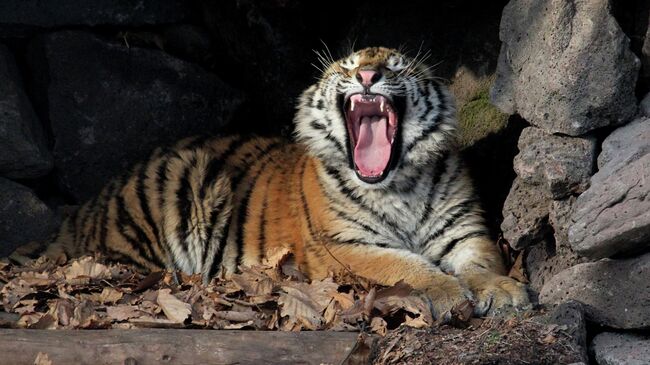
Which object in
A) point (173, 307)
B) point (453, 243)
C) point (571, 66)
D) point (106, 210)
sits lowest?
point (173, 307)

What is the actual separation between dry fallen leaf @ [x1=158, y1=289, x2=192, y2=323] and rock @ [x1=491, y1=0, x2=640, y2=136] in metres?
1.55

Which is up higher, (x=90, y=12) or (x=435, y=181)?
(x=90, y=12)

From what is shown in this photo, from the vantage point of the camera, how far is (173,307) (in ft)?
13.3

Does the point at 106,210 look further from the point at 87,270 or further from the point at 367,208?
the point at 367,208

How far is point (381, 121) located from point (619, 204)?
1.43m

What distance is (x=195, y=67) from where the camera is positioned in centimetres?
595

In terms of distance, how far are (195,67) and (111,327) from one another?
239 cm

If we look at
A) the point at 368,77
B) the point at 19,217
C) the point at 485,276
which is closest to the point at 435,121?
the point at 368,77

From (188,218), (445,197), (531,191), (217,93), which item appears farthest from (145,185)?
(531,191)

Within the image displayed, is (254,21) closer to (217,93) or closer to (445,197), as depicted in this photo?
(217,93)

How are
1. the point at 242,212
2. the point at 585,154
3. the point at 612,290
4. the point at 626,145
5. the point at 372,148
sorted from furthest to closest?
the point at 242,212 < the point at 372,148 < the point at 585,154 < the point at 626,145 < the point at 612,290

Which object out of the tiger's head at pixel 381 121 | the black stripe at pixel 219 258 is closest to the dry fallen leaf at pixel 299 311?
the tiger's head at pixel 381 121

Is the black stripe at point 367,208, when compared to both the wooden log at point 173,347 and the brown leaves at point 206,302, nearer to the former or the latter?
the brown leaves at point 206,302

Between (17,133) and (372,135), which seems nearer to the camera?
(372,135)
